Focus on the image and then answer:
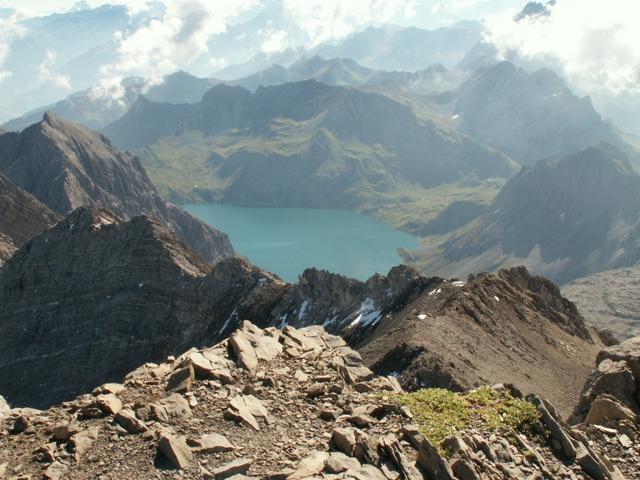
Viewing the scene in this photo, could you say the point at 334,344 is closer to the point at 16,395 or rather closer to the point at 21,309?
the point at 16,395

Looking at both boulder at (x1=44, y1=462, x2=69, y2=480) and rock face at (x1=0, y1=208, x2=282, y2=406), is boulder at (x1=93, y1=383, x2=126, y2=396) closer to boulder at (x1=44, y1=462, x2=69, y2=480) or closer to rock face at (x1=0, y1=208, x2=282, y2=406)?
boulder at (x1=44, y1=462, x2=69, y2=480)

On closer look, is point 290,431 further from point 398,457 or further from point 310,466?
point 398,457

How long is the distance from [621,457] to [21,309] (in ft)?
416

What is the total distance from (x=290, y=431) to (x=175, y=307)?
105092 mm

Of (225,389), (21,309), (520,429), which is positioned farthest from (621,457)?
(21,309)

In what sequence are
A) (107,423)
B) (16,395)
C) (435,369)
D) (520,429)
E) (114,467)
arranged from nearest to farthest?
(114,467) → (107,423) → (520,429) → (435,369) → (16,395)

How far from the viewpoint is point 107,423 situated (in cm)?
2427

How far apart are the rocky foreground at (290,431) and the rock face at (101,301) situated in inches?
3296

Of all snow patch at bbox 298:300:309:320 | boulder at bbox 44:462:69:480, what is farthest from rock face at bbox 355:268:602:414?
boulder at bbox 44:462:69:480

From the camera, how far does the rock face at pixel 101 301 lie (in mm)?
121562

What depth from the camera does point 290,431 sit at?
83.0 ft

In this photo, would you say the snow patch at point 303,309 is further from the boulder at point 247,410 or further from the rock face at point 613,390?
the boulder at point 247,410

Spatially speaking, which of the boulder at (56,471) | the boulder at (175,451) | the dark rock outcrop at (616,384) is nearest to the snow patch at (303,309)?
the dark rock outcrop at (616,384)

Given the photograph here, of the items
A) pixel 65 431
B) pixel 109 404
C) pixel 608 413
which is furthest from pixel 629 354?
pixel 65 431
